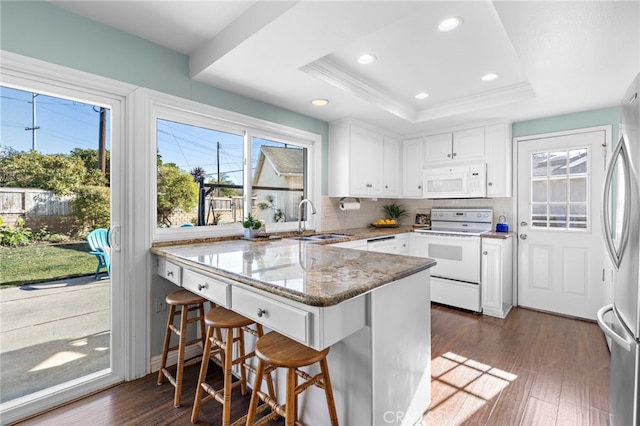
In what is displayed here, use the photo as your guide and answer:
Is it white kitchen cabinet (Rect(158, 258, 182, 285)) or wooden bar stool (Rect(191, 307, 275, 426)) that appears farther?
white kitchen cabinet (Rect(158, 258, 182, 285))

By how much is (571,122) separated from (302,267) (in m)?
3.59

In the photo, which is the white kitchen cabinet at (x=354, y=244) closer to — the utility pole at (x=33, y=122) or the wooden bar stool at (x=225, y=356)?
the wooden bar stool at (x=225, y=356)

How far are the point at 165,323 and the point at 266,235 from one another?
1.06m

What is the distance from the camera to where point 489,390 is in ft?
6.57

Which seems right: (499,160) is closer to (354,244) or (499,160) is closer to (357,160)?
(357,160)

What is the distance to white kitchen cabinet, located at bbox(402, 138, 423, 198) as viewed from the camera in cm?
425

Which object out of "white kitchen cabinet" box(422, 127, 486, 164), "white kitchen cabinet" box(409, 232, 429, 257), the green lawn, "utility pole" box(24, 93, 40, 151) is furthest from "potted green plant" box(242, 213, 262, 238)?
"white kitchen cabinet" box(422, 127, 486, 164)

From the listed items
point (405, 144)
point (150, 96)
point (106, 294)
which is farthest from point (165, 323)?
point (405, 144)

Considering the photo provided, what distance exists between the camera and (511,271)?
144 inches

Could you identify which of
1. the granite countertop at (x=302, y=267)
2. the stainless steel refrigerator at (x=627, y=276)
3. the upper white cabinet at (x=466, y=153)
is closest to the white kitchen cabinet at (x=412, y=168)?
the upper white cabinet at (x=466, y=153)

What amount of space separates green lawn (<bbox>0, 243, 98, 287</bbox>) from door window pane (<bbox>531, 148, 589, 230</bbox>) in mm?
4395

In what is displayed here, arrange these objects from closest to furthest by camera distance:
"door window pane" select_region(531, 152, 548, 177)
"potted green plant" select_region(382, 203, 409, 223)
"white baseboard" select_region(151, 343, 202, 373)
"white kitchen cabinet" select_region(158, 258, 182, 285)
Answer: "white kitchen cabinet" select_region(158, 258, 182, 285), "white baseboard" select_region(151, 343, 202, 373), "door window pane" select_region(531, 152, 548, 177), "potted green plant" select_region(382, 203, 409, 223)

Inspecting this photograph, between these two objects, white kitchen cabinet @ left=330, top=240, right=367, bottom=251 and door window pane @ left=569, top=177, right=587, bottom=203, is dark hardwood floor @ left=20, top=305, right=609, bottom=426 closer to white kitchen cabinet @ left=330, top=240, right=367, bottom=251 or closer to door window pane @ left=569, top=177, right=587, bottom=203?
white kitchen cabinet @ left=330, top=240, right=367, bottom=251

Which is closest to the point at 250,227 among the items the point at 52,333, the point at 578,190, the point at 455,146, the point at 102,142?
the point at 102,142
